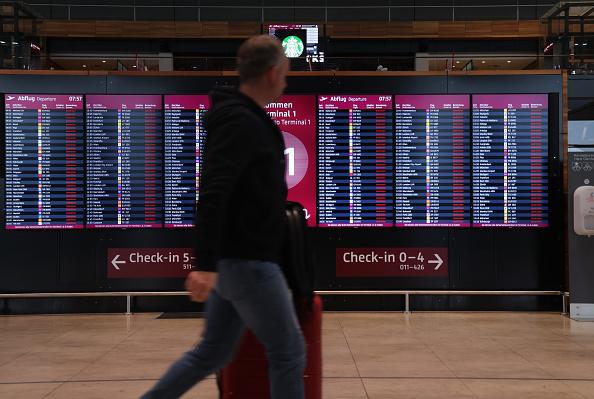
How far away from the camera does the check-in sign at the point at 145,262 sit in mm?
7934

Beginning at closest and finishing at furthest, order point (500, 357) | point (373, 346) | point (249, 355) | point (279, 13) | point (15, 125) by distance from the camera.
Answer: point (249, 355) < point (500, 357) < point (373, 346) < point (15, 125) < point (279, 13)

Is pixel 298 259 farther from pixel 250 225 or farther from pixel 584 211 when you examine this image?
pixel 584 211

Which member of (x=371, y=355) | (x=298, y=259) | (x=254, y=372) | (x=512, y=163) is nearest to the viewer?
(x=298, y=259)

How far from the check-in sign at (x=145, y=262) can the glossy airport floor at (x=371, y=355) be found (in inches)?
19.3

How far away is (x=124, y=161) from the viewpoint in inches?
314

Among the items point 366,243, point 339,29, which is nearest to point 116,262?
point 366,243

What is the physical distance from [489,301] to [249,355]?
5683 mm

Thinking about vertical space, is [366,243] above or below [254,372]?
above

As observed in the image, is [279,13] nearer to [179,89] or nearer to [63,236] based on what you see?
[179,89]

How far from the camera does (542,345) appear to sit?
5848mm

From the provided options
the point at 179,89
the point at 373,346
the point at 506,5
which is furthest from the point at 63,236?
the point at 506,5

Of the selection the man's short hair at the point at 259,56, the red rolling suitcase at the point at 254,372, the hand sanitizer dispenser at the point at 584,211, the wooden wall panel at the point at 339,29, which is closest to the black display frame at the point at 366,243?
the hand sanitizer dispenser at the point at 584,211

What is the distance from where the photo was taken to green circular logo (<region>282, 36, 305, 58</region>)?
859 cm

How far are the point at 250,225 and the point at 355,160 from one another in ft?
19.0
